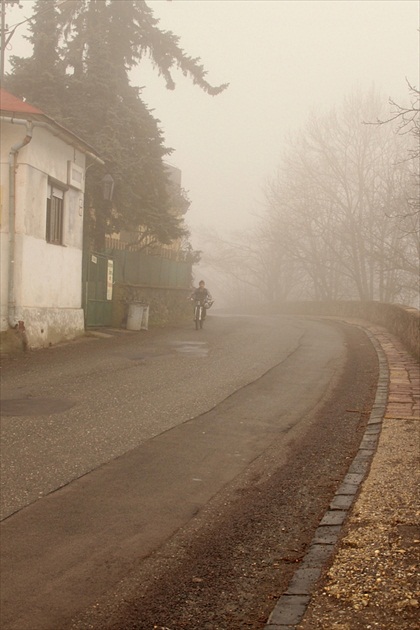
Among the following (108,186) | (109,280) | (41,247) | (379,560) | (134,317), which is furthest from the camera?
(134,317)

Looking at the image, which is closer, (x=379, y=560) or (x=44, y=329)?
(x=379, y=560)

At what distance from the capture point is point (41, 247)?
56.7 feet

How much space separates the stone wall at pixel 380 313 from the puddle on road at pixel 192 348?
4.48 metres

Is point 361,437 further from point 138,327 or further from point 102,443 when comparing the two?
point 138,327

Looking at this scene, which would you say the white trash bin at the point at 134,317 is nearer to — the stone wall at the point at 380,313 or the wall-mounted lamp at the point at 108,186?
the wall-mounted lamp at the point at 108,186

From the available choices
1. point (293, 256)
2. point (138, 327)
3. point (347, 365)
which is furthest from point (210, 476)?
point (293, 256)

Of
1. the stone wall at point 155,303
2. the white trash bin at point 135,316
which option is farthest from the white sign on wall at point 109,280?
the white trash bin at point 135,316

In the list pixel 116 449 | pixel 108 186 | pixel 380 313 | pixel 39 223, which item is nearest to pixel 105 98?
pixel 108 186

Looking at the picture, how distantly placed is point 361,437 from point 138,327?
16168 mm

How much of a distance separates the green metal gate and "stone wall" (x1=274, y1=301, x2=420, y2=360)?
8744 mm

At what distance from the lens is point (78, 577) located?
4254mm

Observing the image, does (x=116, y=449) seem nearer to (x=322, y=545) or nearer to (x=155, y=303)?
(x=322, y=545)

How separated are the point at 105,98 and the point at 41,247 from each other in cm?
881

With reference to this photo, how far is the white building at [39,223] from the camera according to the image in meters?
15.9
